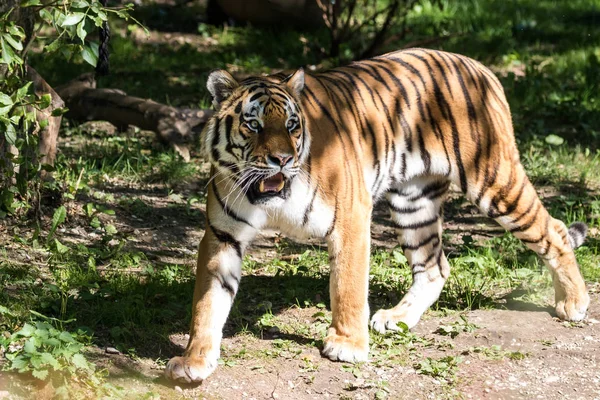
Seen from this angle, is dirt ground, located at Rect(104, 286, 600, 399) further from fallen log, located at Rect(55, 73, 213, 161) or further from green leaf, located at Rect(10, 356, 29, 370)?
fallen log, located at Rect(55, 73, 213, 161)

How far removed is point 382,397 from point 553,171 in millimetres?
3401

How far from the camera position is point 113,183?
239 inches

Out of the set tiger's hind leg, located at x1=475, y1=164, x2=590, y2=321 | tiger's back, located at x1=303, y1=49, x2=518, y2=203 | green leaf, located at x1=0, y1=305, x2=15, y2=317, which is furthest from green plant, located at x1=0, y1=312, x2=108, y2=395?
tiger's hind leg, located at x1=475, y1=164, x2=590, y2=321

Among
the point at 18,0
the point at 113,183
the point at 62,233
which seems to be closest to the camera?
the point at 18,0

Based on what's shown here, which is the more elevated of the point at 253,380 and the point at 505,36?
the point at 505,36

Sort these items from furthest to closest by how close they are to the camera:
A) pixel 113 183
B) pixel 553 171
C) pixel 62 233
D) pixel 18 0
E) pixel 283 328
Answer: pixel 553 171
pixel 113 183
pixel 62 233
pixel 18 0
pixel 283 328

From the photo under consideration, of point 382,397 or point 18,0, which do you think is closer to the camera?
point 382,397

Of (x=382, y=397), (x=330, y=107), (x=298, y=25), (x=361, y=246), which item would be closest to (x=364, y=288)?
(x=361, y=246)

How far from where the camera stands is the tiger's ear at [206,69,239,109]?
12.8 ft

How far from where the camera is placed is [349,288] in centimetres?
403

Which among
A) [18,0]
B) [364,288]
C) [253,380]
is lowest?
[253,380]

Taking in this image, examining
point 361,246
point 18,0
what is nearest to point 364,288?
point 361,246

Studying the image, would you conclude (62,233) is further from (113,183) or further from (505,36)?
(505,36)

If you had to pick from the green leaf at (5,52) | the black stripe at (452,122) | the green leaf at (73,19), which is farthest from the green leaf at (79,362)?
the black stripe at (452,122)
